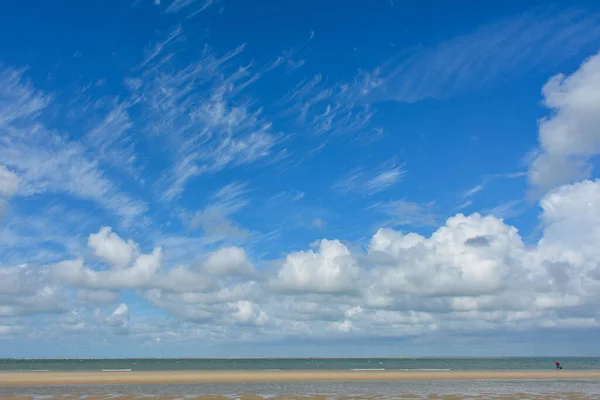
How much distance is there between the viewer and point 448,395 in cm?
5041

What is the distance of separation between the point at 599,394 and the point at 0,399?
5927 cm

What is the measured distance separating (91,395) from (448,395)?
1433 inches

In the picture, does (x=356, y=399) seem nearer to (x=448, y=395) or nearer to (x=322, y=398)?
(x=322, y=398)

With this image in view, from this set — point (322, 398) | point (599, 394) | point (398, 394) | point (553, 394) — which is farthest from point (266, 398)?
point (599, 394)

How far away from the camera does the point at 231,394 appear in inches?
2030

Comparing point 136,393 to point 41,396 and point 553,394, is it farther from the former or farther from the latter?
point 553,394

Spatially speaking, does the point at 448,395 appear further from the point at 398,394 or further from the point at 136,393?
the point at 136,393

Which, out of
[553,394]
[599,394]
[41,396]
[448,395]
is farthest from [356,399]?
[41,396]

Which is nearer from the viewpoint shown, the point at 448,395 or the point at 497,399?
the point at 497,399

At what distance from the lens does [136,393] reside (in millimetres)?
53250

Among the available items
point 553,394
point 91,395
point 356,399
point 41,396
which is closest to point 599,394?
point 553,394

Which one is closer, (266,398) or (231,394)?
(266,398)

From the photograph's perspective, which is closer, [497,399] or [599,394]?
[497,399]

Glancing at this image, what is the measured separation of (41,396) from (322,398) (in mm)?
28459
